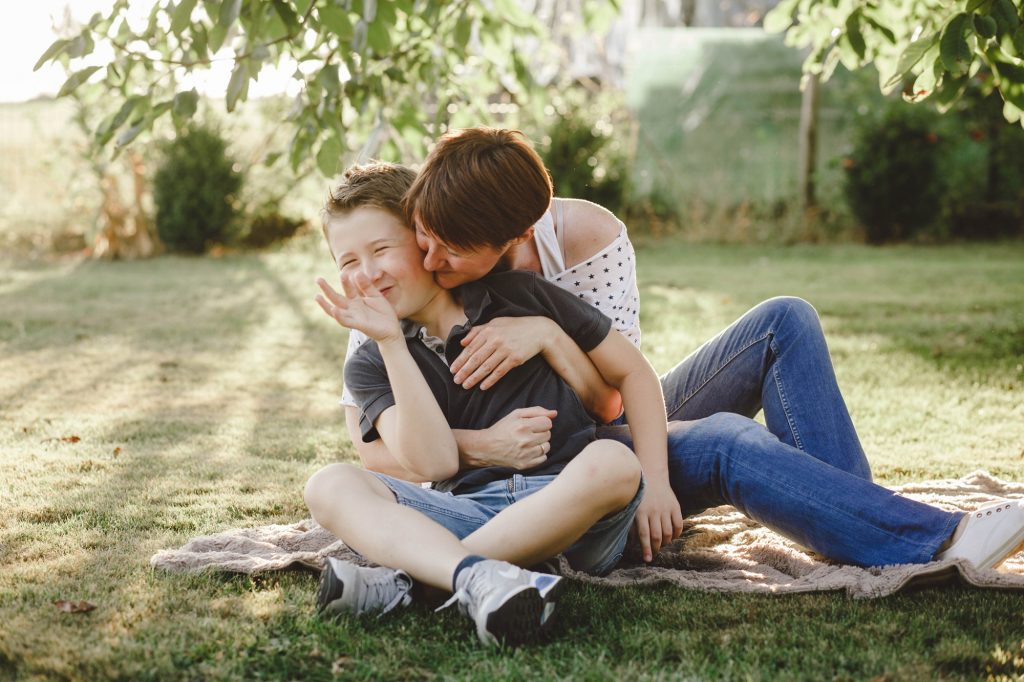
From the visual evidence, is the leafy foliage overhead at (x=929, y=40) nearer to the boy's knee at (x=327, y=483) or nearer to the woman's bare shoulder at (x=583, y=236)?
the woman's bare shoulder at (x=583, y=236)

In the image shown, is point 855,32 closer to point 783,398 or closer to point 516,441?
point 783,398

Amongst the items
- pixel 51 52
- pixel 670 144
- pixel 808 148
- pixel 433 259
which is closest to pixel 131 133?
pixel 51 52

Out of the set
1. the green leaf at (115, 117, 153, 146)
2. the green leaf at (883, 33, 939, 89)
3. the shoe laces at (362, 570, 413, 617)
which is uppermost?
the green leaf at (883, 33, 939, 89)

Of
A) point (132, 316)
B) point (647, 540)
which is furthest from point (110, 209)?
point (647, 540)

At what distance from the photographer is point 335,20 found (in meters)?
2.55

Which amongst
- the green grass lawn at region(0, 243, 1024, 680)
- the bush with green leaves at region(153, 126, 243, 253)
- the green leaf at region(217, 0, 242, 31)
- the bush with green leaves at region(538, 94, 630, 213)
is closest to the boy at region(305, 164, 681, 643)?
the green grass lawn at region(0, 243, 1024, 680)

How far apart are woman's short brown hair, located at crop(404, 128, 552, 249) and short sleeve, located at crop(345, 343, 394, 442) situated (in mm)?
320

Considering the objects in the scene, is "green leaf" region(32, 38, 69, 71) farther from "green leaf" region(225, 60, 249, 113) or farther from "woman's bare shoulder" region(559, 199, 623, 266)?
"woman's bare shoulder" region(559, 199, 623, 266)

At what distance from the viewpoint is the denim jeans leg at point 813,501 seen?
2279mm

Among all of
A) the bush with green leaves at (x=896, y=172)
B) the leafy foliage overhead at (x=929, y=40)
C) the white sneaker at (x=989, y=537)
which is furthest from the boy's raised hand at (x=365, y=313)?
the bush with green leaves at (x=896, y=172)

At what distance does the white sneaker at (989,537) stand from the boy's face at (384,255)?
129 cm

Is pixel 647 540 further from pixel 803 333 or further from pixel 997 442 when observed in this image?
pixel 997 442

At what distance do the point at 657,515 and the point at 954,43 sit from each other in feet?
4.52

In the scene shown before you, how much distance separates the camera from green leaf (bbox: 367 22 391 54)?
8.64ft
